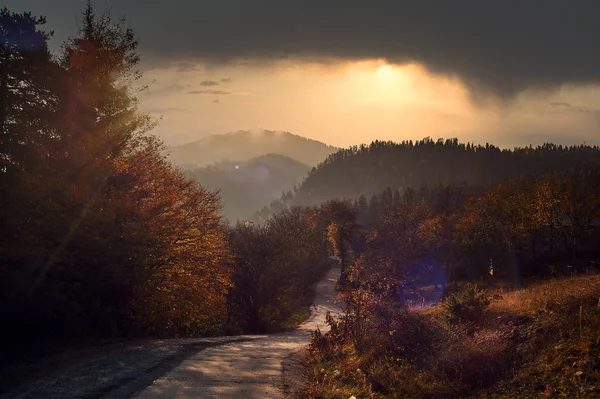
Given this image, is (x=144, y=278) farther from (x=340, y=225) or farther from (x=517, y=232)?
(x=340, y=225)

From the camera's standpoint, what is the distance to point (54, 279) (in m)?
17.8

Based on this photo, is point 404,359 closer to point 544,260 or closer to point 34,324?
point 34,324

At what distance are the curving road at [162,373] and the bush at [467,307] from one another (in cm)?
551

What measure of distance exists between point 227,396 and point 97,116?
57.7 ft

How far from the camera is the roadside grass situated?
853 cm

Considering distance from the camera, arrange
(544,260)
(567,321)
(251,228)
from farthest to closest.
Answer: (544,260)
(251,228)
(567,321)

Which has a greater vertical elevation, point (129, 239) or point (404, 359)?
point (129, 239)

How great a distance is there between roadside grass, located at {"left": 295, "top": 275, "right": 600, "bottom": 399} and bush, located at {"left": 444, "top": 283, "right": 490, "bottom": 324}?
210 millimetres

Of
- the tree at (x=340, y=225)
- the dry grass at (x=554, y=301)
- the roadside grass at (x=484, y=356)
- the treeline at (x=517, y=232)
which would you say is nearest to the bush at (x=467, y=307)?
the roadside grass at (x=484, y=356)

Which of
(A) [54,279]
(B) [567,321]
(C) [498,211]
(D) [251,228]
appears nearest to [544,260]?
(C) [498,211]

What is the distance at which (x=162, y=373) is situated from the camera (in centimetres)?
1314

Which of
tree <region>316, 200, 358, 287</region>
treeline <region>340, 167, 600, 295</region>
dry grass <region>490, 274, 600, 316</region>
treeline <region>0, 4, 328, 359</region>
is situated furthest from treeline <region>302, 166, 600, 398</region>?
tree <region>316, 200, 358, 287</region>

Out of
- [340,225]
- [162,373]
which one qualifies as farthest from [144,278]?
[340,225]

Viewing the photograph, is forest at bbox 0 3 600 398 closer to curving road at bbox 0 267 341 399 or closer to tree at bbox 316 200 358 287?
curving road at bbox 0 267 341 399
